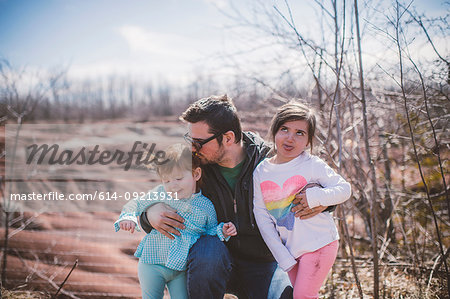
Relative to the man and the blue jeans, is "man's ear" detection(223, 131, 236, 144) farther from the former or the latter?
the blue jeans

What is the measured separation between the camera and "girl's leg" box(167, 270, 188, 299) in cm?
193

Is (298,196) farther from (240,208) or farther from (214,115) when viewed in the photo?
(214,115)

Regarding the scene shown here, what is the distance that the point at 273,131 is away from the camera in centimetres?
212

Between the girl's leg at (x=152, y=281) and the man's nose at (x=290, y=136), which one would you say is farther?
the man's nose at (x=290, y=136)

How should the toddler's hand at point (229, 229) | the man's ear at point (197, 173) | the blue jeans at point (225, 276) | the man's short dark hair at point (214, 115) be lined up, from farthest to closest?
the man's short dark hair at point (214, 115), the man's ear at point (197, 173), the toddler's hand at point (229, 229), the blue jeans at point (225, 276)

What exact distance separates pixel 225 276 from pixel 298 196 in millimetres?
602

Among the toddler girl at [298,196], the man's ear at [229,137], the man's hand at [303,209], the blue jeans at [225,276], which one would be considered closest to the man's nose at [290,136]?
the toddler girl at [298,196]

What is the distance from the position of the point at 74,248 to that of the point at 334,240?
139 inches

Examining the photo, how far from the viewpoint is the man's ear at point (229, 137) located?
7.42 ft

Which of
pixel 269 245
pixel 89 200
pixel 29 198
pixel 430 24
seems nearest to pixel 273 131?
pixel 269 245

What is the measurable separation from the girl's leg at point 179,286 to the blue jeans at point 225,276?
0.27 feet

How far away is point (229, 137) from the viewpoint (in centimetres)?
227

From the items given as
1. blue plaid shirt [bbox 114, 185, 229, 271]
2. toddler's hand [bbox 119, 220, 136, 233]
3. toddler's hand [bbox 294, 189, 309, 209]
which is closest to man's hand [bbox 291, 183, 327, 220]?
toddler's hand [bbox 294, 189, 309, 209]

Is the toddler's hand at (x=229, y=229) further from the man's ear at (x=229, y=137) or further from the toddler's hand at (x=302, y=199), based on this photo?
the man's ear at (x=229, y=137)
